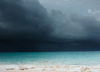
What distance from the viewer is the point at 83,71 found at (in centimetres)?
1286
